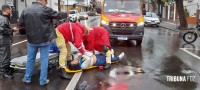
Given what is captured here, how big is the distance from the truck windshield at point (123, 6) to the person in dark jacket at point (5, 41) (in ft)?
27.1

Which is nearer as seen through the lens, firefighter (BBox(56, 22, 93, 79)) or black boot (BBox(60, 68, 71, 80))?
black boot (BBox(60, 68, 71, 80))

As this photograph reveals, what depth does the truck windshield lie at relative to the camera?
15845 millimetres


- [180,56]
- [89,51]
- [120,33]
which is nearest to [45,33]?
[89,51]

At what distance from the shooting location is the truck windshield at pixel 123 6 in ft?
52.0

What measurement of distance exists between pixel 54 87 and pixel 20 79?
112 centimetres

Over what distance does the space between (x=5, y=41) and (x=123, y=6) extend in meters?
9.03

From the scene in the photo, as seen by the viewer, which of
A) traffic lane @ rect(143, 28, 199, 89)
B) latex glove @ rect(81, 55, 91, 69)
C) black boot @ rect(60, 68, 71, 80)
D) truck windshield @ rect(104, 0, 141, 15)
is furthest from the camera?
truck windshield @ rect(104, 0, 141, 15)

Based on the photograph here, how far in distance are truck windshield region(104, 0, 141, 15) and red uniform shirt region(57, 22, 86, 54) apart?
7686mm

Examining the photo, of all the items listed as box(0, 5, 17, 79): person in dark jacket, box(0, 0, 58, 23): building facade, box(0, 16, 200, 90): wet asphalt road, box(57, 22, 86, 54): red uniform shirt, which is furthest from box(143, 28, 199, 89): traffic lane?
box(0, 0, 58, 23): building facade

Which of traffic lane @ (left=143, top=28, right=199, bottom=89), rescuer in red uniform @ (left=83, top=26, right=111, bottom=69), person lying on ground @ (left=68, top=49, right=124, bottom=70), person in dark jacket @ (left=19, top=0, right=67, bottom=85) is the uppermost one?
person in dark jacket @ (left=19, top=0, right=67, bottom=85)

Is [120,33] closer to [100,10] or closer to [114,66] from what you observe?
[100,10]

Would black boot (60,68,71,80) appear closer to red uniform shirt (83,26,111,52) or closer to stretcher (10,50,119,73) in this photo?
stretcher (10,50,119,73)

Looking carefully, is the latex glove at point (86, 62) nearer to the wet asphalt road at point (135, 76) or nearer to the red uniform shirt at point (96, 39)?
the wet asphalt road at point (135, 76)

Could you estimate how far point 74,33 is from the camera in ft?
26.7
